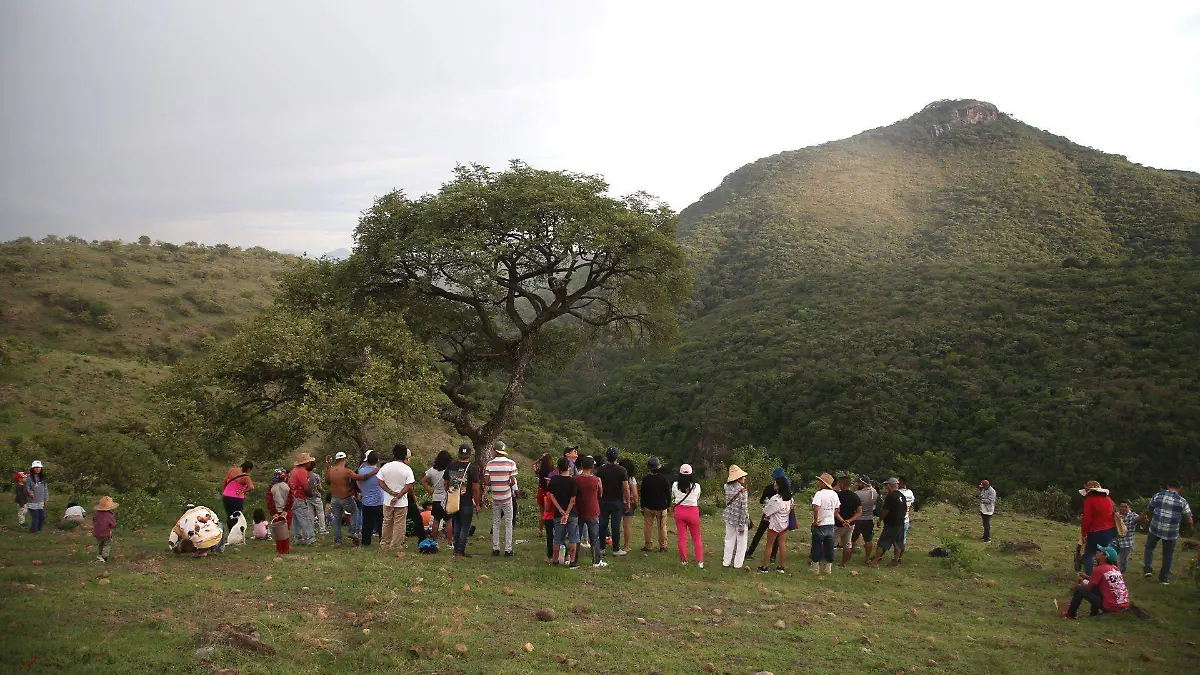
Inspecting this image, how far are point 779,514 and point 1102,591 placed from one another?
4.88 m

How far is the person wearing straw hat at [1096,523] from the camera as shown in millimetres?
12391

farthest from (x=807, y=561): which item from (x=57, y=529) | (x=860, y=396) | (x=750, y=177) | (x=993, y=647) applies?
(x=750, y=177)

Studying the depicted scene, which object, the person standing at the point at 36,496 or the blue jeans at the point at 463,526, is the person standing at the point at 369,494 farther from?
the person standing at the point at 36,496

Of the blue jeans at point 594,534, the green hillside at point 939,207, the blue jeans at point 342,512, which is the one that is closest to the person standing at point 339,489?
the blue jeans at point 342,512

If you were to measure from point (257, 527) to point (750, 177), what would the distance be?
9044 cm

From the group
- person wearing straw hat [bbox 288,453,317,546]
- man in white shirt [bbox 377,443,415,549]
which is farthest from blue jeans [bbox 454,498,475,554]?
person wearing straw hat [bbox 288,453,317,546]

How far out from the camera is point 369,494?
1285cm

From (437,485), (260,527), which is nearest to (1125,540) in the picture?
(437,485)

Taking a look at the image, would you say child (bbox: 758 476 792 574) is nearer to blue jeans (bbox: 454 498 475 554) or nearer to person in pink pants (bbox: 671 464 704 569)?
person in pink pants (bbox: 671 464 704 569)

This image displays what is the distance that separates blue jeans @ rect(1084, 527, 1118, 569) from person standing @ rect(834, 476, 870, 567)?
3.78 m

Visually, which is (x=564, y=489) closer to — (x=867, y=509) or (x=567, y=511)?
(x=567, y=511)

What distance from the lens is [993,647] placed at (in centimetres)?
949

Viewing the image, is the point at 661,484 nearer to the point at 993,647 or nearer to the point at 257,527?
the point at 993,647

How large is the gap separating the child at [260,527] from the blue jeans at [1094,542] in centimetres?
1476
